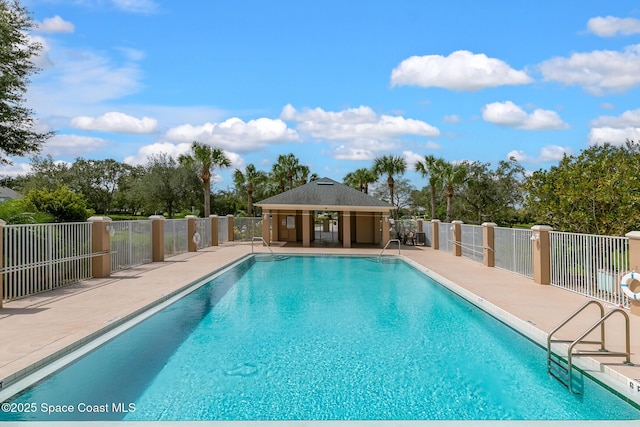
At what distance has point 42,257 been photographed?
1090 cm

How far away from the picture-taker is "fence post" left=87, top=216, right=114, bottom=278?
13180 mm

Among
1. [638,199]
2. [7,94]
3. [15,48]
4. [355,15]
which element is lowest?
[638,199]

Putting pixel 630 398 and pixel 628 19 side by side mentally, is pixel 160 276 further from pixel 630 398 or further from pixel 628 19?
pixel 628 19

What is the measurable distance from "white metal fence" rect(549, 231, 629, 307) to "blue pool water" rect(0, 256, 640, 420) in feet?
9.18

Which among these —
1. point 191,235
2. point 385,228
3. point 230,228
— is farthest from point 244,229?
point 385,228

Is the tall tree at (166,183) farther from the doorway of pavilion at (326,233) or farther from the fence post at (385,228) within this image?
the fence post at (385,228)

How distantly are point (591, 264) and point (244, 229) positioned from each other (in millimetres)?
23907

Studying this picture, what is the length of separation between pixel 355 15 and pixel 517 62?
869 centimetres

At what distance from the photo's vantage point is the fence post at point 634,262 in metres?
8.29

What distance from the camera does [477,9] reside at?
48.9 ft

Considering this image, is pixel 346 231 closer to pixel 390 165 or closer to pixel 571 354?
pixel 571 354

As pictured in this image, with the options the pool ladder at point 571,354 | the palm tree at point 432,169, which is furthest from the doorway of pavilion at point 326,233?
the pool ladder at point 571,354

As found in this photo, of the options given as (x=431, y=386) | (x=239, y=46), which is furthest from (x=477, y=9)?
(x=431, y=386)

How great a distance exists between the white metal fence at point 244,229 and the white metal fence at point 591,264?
2158 centimetres
